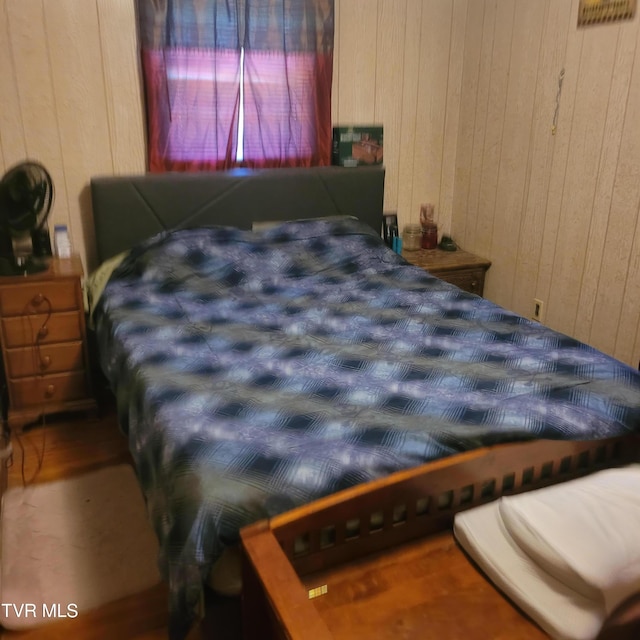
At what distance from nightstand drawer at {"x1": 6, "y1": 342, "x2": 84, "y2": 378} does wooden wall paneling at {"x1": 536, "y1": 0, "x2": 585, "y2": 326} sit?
2311mm

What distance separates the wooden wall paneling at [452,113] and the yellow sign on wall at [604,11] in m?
0.83

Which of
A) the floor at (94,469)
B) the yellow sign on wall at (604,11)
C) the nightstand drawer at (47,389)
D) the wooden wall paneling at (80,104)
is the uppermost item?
the yellow sign on wall at (604,11)

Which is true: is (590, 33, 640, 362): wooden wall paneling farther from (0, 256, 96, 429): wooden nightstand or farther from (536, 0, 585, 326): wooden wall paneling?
(0, 256, 96, 429): wooden nightstand

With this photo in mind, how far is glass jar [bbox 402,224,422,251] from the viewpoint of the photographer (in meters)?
3.76

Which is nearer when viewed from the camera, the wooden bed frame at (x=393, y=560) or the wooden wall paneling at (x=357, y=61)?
the wooden bed frame at (x=393, y=560)

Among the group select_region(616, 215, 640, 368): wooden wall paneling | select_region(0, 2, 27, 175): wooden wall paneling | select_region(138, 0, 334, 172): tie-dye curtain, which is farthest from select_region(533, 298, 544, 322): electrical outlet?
select_region(0, 2, 27, 175): wooden wall paneling

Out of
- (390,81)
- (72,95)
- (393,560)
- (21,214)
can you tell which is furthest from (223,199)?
(393,560)

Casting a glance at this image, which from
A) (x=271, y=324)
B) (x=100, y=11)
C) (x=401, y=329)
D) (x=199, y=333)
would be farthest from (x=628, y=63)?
(x=100, y=11)

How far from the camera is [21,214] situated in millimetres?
2693

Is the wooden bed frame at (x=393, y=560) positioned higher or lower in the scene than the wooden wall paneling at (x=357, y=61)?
lower

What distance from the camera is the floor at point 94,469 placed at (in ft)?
4.71

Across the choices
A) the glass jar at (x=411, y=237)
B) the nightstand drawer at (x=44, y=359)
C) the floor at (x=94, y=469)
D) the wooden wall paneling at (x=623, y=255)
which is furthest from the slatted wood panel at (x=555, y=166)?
the nightstand drawer at (x=44, y=359)

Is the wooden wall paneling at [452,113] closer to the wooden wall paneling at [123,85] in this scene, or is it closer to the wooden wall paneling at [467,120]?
the wooden wall paneling at [467,120]

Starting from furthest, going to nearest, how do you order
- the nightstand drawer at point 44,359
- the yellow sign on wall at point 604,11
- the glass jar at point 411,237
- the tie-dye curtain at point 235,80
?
the glass jar at point 411,237 < the tie-dye curtain at point 235,80 < the nightstand drawer at point 44,359 < the yellow sign on wall at point 604,11
